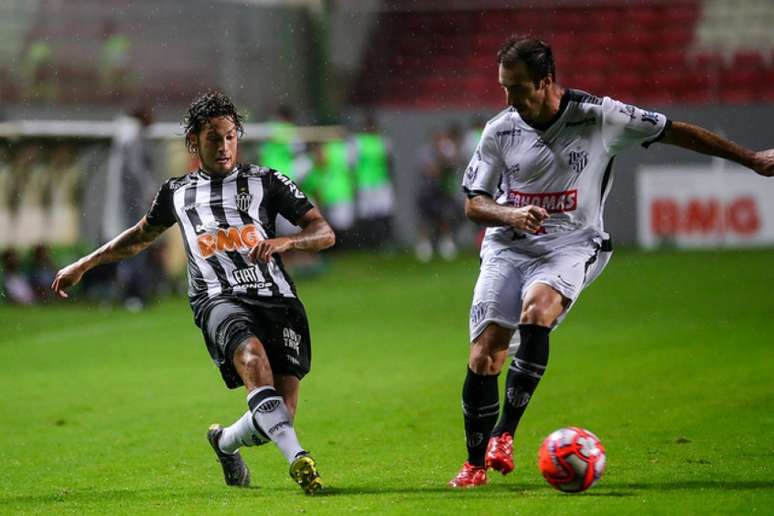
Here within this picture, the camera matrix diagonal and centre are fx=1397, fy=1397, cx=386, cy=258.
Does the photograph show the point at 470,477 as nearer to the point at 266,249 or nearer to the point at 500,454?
the point at 500,454

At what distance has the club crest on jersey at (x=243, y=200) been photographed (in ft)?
21.5

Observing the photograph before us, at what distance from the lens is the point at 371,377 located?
10.7 meters

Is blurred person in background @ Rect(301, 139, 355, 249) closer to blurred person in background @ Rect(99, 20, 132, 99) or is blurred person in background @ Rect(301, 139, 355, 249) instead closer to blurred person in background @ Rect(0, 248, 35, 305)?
blurred person in background @ Rect(99, 20, 132, 99)

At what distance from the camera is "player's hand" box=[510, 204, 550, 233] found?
240 inches

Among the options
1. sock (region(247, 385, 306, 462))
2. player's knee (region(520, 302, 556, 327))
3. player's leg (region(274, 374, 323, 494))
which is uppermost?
player's knee (region(520, 302, 556, 327))

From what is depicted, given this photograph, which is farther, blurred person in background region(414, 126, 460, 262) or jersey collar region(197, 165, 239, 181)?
blurred person in background region(414, 126, 460, 262)

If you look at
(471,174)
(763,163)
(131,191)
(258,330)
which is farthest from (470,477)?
(131,191)

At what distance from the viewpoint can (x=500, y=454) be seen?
6.16 meters

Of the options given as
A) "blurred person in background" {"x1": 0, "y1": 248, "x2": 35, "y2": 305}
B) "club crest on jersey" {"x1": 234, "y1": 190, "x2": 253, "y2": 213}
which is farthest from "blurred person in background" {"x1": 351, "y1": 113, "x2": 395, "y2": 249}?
"club crest on jersey" {"x1": 234, "y1": 190, "x2": 253, "y2": 213}

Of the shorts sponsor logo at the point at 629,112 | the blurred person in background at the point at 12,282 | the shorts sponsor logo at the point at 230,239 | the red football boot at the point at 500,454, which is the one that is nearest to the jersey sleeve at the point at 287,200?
the shorts sponsor logo at the point at 230,239

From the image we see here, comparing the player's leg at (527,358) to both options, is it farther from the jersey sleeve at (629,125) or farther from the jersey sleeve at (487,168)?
the jersey sleeve at (629,125)

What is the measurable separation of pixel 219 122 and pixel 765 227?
14924 mm

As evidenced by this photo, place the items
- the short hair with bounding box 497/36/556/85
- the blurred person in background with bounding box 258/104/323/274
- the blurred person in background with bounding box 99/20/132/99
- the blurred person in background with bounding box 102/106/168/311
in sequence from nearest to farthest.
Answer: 1. the short hair with bounding box 497/36/556/85
2. the blurred person in background with bounding box 102/106/168/311
3. the blurred person in background with bounding box 258/104/323/274
4. the blurred person in background with bounding box 99/20/132/99

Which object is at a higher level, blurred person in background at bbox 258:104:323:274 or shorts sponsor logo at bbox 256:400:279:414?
blurred person in background at bbox 258:104:323:274
